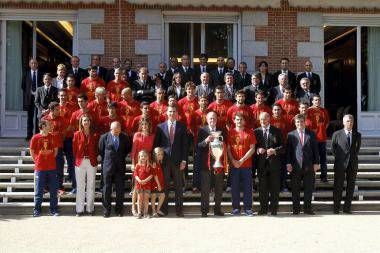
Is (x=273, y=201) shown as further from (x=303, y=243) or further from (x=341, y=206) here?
(x=303, y=243)

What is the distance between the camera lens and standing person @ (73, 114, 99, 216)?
10547mm

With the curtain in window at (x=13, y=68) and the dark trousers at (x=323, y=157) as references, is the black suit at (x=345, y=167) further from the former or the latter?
the curtain in window at (x=13, y=68)

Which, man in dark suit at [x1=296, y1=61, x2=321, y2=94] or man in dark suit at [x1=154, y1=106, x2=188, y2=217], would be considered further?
man in dark suit at [x1=296, y1=61, x2=321, y2=94]

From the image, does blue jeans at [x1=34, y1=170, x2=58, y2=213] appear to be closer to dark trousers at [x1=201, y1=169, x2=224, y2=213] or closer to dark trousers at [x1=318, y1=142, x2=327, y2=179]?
dark trousers at [x1=201, y1=169, x2=224, y2=213]

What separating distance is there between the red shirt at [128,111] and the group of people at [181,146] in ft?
0.07

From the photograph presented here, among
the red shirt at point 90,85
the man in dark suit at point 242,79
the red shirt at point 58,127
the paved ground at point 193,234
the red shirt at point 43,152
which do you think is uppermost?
the man in dark suit at point 242,79

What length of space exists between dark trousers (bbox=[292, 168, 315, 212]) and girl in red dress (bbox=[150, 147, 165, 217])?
2.46 meters

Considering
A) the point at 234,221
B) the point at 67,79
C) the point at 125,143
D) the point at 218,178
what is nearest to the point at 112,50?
the point at 67,79

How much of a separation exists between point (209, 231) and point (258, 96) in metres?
3.60

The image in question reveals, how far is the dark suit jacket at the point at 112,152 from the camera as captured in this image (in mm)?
10477

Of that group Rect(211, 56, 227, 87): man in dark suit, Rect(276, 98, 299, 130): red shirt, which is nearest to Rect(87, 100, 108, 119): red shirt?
Rect(211, 56, 227, 87): man in dark suit

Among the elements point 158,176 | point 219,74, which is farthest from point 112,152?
point 219,74

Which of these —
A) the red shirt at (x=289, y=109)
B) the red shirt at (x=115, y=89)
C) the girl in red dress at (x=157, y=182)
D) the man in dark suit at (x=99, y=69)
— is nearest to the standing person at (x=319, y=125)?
the red shirt at (x=289, y=109)

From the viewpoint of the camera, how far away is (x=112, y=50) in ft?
48.1
